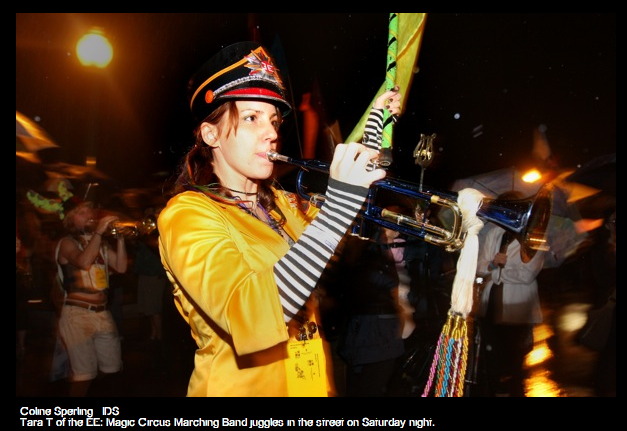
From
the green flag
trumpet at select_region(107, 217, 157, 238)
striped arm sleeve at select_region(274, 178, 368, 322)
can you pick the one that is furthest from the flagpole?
trumpet at select_region(107, 217, 157, 238)

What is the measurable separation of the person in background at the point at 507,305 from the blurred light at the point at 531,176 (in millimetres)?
959

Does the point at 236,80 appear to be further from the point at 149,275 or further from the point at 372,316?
the point at 149,275

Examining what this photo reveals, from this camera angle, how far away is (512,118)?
558 cm

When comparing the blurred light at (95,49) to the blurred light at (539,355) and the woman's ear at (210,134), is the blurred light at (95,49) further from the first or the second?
the blurred light at (539,355)

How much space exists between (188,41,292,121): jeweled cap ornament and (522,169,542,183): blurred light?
438 cm

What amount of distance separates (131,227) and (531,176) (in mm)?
4855

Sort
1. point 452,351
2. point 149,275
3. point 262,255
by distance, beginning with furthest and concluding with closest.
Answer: point 149,275, point 452,351, point 262,255

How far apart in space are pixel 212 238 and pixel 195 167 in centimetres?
65

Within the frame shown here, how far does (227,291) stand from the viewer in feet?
5.21

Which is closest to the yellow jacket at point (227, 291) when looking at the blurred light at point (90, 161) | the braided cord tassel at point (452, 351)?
the braided cord tassel at point (452, 351)

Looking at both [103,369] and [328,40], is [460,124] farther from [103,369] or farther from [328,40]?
[103,369]

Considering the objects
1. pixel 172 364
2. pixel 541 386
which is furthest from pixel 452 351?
pixel 172 364

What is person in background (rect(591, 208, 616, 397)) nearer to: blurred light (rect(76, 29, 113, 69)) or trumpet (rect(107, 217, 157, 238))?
trumpet (rect(107, 217, 157, 238))

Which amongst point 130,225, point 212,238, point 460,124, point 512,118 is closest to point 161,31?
point 130,225
